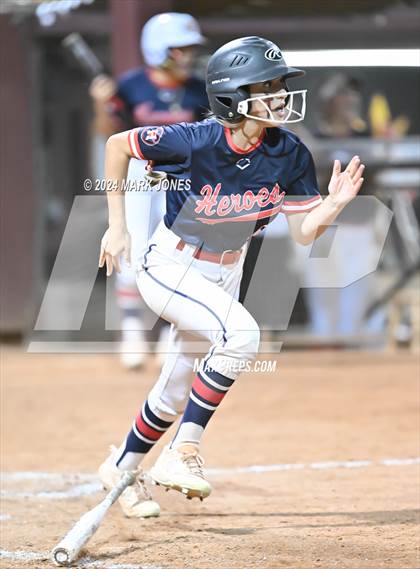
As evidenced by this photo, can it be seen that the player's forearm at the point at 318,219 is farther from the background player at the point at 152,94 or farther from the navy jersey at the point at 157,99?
the navy jersey at the point at 157,99

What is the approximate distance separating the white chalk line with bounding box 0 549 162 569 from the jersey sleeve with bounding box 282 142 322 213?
1.42 meters

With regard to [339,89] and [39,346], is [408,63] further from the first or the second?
[339,89]

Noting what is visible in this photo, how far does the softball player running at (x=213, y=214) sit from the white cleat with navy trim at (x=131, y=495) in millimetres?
160

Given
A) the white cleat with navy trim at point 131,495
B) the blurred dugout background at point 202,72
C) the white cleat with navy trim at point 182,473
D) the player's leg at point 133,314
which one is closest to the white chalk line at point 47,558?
the white cleat with navy trim at point 182,473

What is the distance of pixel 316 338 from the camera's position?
8781mm

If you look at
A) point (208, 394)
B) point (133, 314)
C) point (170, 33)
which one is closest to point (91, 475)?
point (208, 394)

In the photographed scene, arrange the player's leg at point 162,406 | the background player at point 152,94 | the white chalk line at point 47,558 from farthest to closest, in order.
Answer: the background player at point 152,94, the player's leg at point 162,406, the white chalk line at point 47,558

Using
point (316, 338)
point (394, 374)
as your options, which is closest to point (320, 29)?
point (316, 338)

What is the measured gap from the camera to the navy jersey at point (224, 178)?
3.93 m

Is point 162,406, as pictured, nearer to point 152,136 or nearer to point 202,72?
point 152,136

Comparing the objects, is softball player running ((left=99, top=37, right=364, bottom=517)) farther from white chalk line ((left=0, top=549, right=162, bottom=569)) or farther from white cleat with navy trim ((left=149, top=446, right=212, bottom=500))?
white chalk line ((left=0, top=549, right=162, bottom=569))

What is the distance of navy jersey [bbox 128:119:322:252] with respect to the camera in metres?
3.93

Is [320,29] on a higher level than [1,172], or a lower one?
higher

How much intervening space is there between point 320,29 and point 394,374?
3.27m
